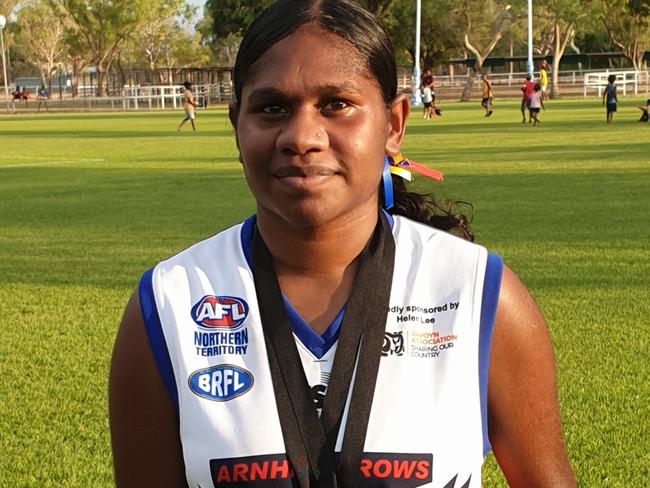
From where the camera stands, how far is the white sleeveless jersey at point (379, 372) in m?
2.22

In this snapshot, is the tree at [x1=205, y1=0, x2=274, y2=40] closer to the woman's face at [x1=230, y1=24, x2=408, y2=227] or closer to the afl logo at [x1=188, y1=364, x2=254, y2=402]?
the woman's face at [x1=230, y1=24, x2=408, y2=227]

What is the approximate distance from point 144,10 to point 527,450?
87.5 meters

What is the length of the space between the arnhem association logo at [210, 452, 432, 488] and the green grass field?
2995 mm

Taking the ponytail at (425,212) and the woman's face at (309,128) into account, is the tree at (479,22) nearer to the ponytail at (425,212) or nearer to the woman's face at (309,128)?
the ponytail at (425,212)

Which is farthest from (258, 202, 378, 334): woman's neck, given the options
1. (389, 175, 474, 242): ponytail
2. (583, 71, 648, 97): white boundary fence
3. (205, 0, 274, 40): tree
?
(205, 0, 274, 40): tree

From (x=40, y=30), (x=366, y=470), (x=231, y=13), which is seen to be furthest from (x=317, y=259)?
(x=40, y=30)

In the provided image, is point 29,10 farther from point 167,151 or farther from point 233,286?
point 233,286

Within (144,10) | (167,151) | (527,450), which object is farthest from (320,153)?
(144,10)

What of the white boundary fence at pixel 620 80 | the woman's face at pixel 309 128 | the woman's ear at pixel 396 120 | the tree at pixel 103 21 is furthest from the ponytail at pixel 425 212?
the tree at pixel 103 21

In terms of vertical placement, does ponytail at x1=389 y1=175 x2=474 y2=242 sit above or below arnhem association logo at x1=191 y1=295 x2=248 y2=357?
above

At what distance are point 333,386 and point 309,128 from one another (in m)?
0.50

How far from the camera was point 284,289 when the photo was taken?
2.39 metres

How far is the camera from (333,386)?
221cm

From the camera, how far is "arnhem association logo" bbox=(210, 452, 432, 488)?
2.19 m
